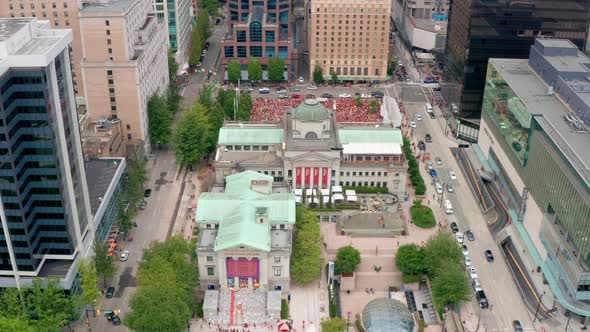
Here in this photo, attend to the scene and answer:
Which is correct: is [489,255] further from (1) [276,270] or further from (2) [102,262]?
(2) [102,262]

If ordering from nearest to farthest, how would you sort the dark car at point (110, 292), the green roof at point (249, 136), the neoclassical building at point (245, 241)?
the neoclassical building at point (245, 241), the dark car at point (110, 292), the green roof at point (249, 136)

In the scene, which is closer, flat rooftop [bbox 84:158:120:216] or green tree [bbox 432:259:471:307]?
green tree [bbox 432:259:471:307]

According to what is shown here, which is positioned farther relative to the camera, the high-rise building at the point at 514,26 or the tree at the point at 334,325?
the high-rise building at the point at 514,26

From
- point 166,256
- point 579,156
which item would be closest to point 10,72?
point 166,256

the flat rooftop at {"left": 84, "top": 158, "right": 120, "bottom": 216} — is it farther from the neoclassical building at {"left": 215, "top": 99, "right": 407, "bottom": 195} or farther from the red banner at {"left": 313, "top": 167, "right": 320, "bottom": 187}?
the red banner at {"left": 313, "top": 167, "right": 320, "bottom": 187}

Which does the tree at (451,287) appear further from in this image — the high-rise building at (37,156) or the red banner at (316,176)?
the high-rise building at (37,156)

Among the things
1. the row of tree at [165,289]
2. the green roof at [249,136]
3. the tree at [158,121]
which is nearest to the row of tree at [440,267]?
the row of tree at [165,289]

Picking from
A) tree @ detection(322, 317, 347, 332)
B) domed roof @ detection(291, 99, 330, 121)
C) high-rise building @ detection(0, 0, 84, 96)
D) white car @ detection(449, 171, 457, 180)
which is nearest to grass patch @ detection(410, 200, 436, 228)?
white car @ detection(449, 171, 457, 180)
